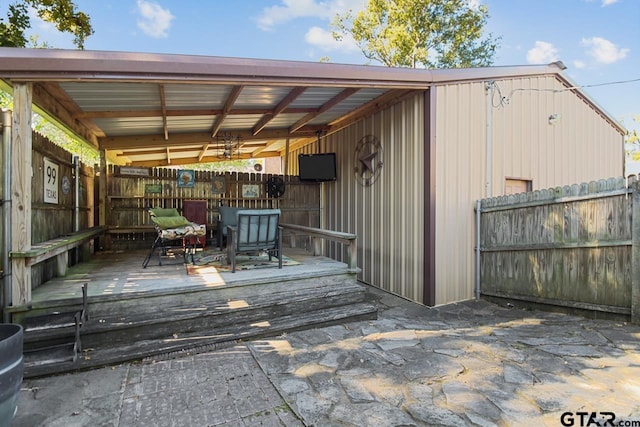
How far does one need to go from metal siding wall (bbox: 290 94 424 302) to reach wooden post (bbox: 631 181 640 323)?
2200mm

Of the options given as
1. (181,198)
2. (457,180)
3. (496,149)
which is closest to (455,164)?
(457,180)

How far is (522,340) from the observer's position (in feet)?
10.8

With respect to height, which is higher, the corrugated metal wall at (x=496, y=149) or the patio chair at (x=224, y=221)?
the corrugated metal wall at (x=496, y=149)

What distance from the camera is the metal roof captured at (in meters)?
2.97

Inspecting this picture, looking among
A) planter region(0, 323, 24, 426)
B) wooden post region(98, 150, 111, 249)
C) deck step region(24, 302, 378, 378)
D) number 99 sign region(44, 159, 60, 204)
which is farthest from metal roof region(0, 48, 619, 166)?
deck step region(24, 302, 378, 378)

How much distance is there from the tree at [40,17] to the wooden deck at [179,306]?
7.46 meters

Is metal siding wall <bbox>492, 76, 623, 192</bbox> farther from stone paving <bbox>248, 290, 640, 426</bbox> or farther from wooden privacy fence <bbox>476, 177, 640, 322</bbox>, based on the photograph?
stone paving <bbox>248, 290, 640, 426</bbox>

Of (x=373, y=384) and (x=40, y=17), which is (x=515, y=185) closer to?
(x=373, y=384)

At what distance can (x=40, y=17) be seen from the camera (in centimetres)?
866

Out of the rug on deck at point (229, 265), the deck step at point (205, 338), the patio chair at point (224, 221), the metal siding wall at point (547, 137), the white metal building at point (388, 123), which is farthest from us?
the patio chair at point (224, 221)

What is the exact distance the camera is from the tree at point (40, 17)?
8133 millimetres

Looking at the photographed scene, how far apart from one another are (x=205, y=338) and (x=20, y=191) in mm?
2056

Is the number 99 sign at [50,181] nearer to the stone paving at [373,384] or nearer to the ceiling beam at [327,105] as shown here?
the stone paving at [373,384]

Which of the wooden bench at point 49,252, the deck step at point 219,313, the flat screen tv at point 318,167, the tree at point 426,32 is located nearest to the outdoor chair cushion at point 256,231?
the deck step at point 219,313
